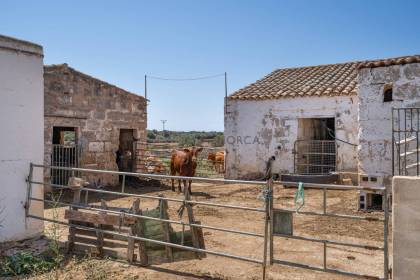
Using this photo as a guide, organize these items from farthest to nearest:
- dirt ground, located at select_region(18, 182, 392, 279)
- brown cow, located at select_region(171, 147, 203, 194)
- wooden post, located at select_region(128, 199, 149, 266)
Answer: brown cow, located at select_region(171, 147, 203, 194), wooden post, located at select_region(128, 199, 149, 266), dirt ground, located at select_region(18, 182, 392, 279)

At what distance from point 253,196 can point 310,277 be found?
6.57 meters

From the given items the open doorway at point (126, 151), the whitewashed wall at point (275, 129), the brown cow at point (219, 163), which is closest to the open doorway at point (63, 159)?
the open doorway at point (126, 151)

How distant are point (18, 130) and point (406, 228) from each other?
19.1ft

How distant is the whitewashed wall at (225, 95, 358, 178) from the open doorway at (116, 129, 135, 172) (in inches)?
148

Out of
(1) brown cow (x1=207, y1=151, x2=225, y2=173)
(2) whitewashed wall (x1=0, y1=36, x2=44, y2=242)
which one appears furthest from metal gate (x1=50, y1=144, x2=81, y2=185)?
(1) brown cow (x1=207, y1=151, x2=225, y2=173)

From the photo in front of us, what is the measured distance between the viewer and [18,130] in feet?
20.8

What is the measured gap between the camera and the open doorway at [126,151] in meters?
14.5

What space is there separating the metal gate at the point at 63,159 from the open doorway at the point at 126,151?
2.13m

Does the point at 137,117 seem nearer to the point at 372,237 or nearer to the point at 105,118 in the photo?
the point at 105,118

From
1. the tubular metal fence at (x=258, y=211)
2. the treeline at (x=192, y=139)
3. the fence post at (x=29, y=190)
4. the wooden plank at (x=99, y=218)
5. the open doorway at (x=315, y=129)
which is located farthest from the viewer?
the treeline at (x=192, y=139)

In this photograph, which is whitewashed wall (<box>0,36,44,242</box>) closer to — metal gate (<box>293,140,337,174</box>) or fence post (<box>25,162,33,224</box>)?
fence post (<box>25,162,33,224</box>)

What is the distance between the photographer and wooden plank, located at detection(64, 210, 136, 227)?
210 inches

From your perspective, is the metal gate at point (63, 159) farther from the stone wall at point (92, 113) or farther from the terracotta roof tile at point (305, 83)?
the terracotta roof tile at point (305, 83)

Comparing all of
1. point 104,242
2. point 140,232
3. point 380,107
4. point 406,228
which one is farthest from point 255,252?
point 380,107
